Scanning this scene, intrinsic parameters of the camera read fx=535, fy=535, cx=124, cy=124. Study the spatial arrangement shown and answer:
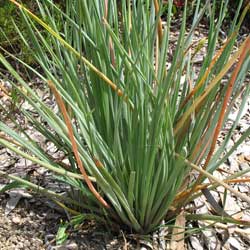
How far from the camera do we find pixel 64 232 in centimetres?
162

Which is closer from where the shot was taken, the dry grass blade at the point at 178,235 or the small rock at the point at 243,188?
the dry grass blade at the point at 178,235

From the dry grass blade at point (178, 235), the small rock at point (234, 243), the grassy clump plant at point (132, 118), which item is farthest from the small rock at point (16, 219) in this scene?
the small rock at point (234, 243)

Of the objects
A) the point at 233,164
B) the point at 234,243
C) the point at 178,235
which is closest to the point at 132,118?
the point at 178,235

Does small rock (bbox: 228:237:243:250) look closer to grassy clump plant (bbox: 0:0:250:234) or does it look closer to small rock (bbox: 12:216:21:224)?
grassy clump plant (bbox: 0:0:250:234)

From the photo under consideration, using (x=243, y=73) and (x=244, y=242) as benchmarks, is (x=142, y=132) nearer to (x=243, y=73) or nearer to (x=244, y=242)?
(x=243, y=73)

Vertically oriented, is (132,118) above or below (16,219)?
above

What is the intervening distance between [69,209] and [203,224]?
1.39ft

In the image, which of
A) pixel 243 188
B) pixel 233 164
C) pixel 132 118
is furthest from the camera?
pixel 233 164

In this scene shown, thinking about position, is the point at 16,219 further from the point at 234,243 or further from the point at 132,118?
the point at 234,243

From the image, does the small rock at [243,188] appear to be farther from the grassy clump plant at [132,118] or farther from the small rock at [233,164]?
the grassy clump plant at [132,118]

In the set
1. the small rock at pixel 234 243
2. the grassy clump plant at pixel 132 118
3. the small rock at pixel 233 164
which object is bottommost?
the small rock at pixel 234 243

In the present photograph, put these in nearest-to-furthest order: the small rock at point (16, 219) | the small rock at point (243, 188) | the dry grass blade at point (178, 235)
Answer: the dry grass blade at point (178, 235) < the small rock at point (16, 219) < the small rock at point (243, 188)

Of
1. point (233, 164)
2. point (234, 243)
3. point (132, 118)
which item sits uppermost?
point (132, 118)

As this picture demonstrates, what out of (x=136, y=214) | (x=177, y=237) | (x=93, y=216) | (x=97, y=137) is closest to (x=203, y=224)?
(x=177, y=237)
